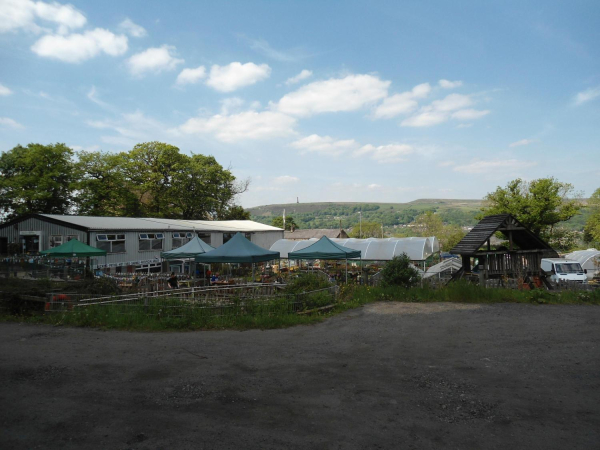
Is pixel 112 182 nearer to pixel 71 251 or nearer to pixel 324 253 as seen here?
pixel 71 251

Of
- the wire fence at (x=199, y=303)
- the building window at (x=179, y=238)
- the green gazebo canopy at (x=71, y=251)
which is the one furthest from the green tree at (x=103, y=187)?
the wire fence at (x=199, y=303)

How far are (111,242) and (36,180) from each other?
56.5ft

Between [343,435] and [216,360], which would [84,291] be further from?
[343,435]

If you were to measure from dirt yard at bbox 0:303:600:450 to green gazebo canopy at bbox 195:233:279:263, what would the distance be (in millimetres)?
5337

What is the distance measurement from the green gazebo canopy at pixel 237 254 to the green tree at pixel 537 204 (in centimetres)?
2842

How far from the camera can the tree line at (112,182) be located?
36.1m

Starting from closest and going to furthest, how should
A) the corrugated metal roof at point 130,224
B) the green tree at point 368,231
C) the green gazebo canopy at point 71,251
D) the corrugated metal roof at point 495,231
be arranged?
the corrugated metal roof at point 495,231 < the green gazebo canopy at point 71,251 < the corrugated metal roof at point 130,224 < the green tree at point 368,231

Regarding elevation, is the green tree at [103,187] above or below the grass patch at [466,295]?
above

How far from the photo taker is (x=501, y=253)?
54.0 ft

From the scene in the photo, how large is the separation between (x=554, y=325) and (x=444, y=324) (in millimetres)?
2769

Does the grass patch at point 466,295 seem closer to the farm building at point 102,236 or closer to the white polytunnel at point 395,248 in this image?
the white polytunnel at point 395,248

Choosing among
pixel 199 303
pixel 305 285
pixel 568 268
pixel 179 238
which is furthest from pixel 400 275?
pixel 179 238

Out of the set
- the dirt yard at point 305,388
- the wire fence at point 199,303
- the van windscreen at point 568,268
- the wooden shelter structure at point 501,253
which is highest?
the wooden shelter structure at point 501,253

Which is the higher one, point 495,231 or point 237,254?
point 495,231
